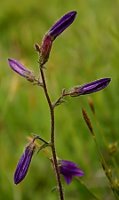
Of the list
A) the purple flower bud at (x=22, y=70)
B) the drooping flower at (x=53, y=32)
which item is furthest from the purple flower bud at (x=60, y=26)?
the purple flower bud at (x=22, y=70)

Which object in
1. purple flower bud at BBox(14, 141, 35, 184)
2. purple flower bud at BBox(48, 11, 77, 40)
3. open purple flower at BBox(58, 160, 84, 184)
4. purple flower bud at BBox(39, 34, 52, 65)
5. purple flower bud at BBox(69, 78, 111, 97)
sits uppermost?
purple flower bud at BBox(48, 11, 77, 40)

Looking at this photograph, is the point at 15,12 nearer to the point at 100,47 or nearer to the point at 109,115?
the point at 100,47

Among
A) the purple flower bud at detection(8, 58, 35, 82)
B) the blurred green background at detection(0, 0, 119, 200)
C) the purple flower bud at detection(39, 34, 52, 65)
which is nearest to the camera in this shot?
the purple flower bud at detection(39, 34, 52, 65)

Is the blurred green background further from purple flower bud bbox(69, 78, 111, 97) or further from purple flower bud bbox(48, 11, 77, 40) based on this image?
purple flower bud bbox(48, 11, 77, 40)

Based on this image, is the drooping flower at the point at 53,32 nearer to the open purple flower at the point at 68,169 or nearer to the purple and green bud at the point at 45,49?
the purple and green bud at the point at 45,49

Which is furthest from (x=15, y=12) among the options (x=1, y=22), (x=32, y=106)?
(x=32, y=106)

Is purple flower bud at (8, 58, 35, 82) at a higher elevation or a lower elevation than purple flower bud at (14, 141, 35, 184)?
higher

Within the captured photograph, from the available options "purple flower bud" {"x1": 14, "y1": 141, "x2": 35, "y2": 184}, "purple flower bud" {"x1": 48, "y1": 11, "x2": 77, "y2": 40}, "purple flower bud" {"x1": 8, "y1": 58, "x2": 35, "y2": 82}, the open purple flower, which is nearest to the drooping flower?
"purple flower bud" {"x1": 48, "y1": 11, "x2": 77, "y2": 40}

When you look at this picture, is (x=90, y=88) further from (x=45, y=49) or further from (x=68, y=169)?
(x=68, y=169)
